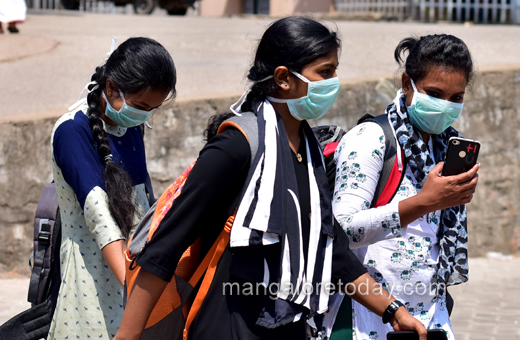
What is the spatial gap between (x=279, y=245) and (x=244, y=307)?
188 mm

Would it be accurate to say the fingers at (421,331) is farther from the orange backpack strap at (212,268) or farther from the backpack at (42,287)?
the backpack at (42,287)

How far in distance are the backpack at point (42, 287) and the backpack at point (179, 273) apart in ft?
2.72

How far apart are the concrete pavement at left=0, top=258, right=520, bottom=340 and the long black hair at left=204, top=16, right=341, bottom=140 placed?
3.63 meters

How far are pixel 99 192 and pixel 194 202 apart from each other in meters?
0.72

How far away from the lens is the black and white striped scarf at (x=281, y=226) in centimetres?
162

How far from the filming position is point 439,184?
6.63ft

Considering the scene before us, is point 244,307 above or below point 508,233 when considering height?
above

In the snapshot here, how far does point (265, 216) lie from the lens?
5.32 ft

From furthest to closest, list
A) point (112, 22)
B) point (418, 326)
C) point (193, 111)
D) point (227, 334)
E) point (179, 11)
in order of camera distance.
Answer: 1. point (179, 11)
2. point (112, 22)
3. point (193, 111)
4. point (418, 326)
5. point (227, 334)

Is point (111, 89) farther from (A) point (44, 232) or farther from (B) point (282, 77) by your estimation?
(B) point (282, 77)

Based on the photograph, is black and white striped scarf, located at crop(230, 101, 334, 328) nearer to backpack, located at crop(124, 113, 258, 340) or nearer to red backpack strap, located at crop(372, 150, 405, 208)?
backpack, located at crop(124, 113, 258, 340)

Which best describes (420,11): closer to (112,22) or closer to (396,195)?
(112,22)

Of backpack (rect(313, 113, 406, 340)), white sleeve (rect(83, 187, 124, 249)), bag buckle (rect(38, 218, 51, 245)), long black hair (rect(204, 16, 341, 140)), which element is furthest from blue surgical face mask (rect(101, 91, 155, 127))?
backpack (rect(313, 113, 406, 340))

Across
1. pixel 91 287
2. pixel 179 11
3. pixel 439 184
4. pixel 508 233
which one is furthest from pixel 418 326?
pixel 179 11
